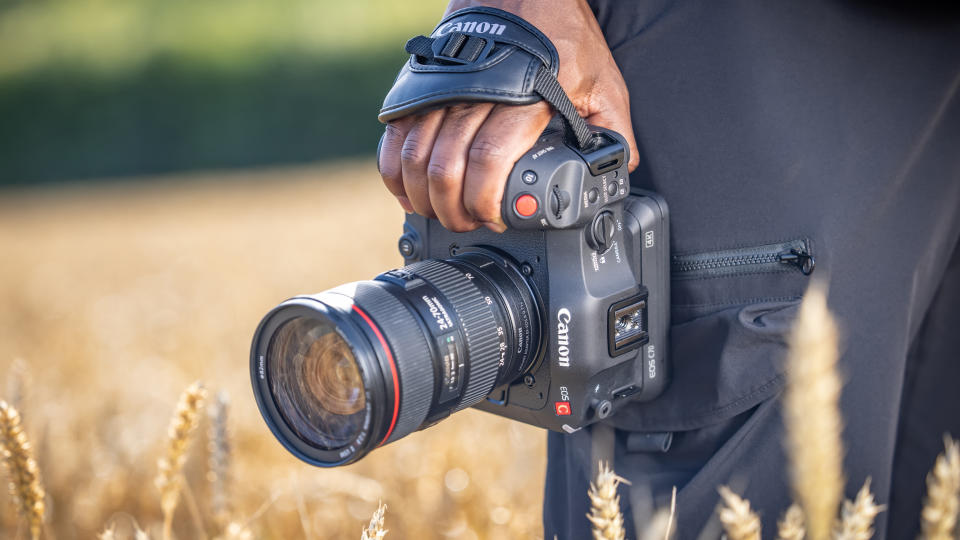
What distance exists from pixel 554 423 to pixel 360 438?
1.38 feet

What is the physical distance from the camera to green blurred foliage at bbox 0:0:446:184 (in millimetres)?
18641

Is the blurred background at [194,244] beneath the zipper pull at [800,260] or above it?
beneath

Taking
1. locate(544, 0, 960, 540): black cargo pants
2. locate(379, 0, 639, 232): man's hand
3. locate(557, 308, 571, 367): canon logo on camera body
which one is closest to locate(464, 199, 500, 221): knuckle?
locate(379, 0, 639, 232): man's hand

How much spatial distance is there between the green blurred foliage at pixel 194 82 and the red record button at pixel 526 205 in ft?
57.7

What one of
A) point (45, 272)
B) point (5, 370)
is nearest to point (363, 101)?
point (45, 272)

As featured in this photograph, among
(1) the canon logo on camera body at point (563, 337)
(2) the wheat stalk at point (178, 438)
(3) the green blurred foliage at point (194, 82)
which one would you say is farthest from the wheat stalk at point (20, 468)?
(3) the green blurred foliage at point (194, 82)

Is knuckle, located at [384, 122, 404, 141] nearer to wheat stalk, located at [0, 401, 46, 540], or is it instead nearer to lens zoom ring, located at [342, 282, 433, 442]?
lens zoom ring, located at [342, 282, 433, 442]

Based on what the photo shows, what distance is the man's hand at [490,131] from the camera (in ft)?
4.81

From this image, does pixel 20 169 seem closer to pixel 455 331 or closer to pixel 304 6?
pixel 304 6

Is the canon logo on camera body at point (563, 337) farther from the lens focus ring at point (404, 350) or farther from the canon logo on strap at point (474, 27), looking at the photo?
the canon logo on strap at point (474, 27)

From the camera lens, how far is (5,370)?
4223 millimetres

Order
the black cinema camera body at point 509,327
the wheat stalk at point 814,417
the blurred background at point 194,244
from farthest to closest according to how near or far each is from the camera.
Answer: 1. the blurred background at point 194,244
2. the black cinema camera body at point 509,327
3. the wheat stalk at point 814,417

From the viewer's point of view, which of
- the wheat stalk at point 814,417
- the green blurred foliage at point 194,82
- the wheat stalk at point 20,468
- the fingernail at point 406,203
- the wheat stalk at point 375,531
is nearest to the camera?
the wheat stalk at point 814,417

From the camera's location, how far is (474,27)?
1.53 meters
